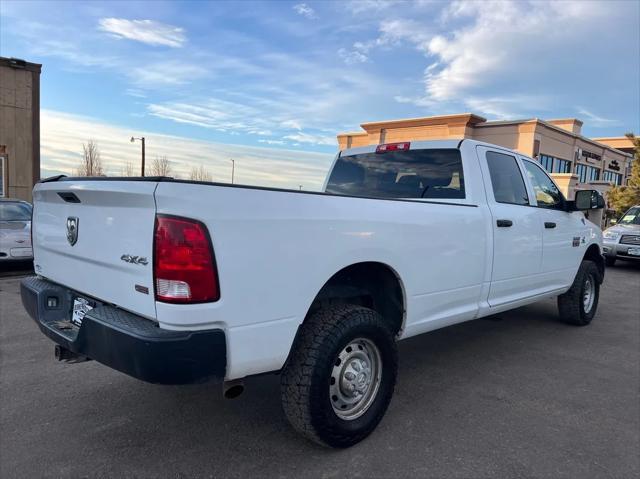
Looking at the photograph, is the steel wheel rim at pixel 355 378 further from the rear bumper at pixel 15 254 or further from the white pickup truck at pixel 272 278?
the rear bumper at pixel 15 254

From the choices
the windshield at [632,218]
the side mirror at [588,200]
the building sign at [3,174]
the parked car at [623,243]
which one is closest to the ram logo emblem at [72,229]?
the side mirror at [588,200]

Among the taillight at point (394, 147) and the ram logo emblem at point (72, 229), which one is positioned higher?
the taillight at point (394, 147)

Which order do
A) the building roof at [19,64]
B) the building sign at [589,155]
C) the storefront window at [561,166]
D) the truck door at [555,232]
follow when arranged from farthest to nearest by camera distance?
the building sign at [589,155] < the storefront window at [561,166] < the building roof at [19,64] < the truck door at [555,232]

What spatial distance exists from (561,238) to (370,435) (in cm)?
337

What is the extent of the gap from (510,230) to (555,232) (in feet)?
3.81

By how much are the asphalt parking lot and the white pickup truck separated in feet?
1.23

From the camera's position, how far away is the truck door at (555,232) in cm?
496

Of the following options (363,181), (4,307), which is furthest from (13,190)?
(363,181)

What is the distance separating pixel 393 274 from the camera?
3246 mm

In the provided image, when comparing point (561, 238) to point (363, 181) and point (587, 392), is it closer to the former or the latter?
point (587, 392)

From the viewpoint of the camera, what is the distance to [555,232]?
5.12 m

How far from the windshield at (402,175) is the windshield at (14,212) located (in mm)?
6923

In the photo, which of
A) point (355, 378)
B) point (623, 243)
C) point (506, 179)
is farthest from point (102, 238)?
point (623, 243)

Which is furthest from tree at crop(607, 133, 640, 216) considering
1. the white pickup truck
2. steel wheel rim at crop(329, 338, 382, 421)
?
steel wheel rim at crop(329, 338, 382, 421)
